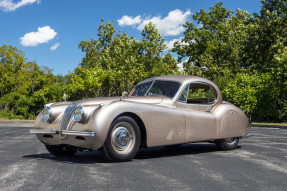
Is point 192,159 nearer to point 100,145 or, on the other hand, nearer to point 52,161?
point 100,145

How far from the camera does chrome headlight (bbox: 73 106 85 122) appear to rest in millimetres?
5289

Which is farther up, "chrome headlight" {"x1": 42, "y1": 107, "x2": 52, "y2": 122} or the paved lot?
"chrome headlight" {"x1": 42, "y1": 107, "x2": 52, "y2": 122}

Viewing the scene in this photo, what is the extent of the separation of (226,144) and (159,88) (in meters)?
2.09

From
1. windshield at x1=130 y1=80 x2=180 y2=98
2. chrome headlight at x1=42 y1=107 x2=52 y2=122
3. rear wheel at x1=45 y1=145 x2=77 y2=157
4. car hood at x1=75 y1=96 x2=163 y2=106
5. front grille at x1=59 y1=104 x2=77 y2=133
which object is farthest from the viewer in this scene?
windshield at x1=130 y1=80 x2=180 y2=98

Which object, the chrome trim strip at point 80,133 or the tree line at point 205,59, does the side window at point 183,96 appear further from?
the tree line at point 205,59

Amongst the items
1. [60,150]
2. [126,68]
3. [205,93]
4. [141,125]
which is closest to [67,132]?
[60,150]

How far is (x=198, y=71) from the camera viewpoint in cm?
4175

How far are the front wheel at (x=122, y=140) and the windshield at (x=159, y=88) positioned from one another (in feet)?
4.72

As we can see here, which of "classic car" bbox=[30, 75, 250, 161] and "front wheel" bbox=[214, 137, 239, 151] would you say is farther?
"front wheel" bbox=[214, 137, 239, 151]

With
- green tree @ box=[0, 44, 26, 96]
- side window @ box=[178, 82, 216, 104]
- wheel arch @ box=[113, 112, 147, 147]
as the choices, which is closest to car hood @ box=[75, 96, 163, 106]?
wheel arch @ box=[113, 112, 147, 147]

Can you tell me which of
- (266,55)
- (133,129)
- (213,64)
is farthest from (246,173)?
(213,64)

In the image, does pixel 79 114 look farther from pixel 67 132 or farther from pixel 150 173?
pixel 150 173

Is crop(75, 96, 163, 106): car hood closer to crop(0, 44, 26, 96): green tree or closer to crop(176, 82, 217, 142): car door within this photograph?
crop(176, 82, 217, 142): car door

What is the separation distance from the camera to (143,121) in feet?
18.3
